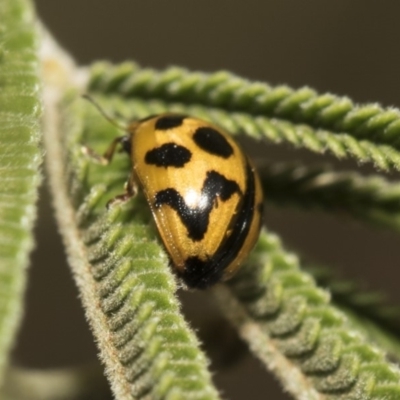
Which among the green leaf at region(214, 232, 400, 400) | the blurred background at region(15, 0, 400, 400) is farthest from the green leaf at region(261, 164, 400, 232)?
the blurred background at region(15, 0, 400, 400)

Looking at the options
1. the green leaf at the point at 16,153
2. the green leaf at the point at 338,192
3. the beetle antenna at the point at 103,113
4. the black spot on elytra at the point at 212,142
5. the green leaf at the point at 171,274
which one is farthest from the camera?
the beetle antenna at the point at 103,113

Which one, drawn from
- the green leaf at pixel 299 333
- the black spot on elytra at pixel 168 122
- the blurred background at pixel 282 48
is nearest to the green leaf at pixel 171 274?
the green leaf at pixel 299 333

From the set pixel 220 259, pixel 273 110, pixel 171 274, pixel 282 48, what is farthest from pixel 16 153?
pixel 282 48

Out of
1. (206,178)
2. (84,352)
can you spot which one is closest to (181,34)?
(84,352)

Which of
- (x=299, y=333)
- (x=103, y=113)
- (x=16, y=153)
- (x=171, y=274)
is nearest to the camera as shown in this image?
(x=16, y=153)

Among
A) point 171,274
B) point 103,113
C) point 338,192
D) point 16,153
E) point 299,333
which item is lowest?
point 299,333

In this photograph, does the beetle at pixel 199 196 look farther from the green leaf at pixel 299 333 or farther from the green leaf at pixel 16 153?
the green leaf at pixel 16 153

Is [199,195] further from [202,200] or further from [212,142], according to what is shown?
[212,142]

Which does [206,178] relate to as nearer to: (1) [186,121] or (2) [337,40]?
(1) [186,121]
